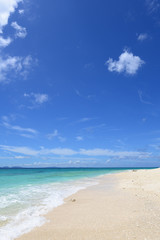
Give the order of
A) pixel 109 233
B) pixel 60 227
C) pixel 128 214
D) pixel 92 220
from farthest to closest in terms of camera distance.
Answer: pixel 128 214
pixel 92 220
pixel 60 227
pixel 109 233

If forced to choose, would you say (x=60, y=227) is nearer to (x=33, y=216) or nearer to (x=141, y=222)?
(x=33, y=216)

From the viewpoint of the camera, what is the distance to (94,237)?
Answer: 5.27m

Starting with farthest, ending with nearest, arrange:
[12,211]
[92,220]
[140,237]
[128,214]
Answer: [12,211] < [128,214] < [92,220] < [140,237]

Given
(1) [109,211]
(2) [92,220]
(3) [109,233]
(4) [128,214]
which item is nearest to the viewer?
(3) [109,233]

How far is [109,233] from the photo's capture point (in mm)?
5488

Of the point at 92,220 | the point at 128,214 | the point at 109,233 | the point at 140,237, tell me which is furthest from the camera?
the point at 128,214

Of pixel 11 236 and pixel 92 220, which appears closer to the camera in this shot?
pixel 11 236

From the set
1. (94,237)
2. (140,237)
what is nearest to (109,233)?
(94,237)

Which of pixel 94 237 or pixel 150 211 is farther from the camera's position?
pixel 150 211

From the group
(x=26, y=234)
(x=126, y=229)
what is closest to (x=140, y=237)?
(x=126, y=229)

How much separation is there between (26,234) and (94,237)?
2.37 meters

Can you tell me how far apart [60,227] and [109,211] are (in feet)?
9.47

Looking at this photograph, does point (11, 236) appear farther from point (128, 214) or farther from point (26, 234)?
point (128, 214)

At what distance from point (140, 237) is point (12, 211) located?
21.9 feet
